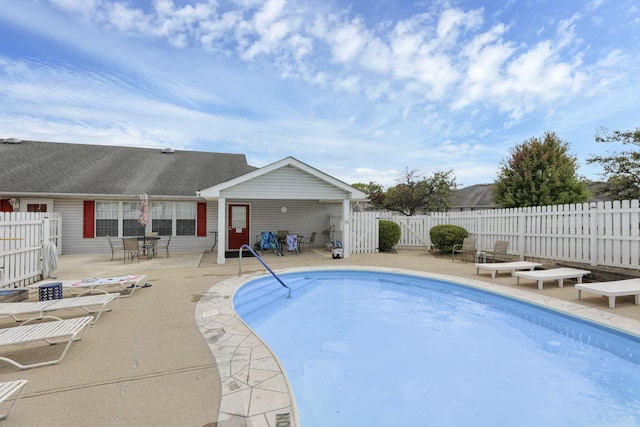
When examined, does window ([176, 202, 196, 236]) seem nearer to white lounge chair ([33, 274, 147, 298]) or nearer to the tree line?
white lounge chair ([33, 274, 147, 298])

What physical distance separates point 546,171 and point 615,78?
5.37 m

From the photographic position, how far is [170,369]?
3217 mm

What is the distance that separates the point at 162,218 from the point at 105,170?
3675 millimetres

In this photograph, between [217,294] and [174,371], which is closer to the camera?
[174,371]

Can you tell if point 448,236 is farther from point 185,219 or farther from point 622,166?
point 185,219

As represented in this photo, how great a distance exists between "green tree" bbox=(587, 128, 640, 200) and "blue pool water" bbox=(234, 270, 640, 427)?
510 inches

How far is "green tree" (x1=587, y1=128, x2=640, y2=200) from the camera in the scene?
1374cm

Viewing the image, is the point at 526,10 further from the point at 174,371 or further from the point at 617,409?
the point at 174,371

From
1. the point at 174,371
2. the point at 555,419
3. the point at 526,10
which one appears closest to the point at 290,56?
the point at 526,10

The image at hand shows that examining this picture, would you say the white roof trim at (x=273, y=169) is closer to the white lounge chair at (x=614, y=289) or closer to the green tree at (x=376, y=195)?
the white lounge chair at (x=614, y=289)

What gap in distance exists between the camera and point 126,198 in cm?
1249

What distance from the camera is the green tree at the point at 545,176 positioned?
14805 millimetres

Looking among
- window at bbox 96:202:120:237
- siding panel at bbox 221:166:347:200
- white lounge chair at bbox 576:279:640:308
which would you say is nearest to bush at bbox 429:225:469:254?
siding panel at bbox 221:166:347:200

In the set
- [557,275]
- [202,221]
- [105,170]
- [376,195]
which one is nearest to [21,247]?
[202,221]
